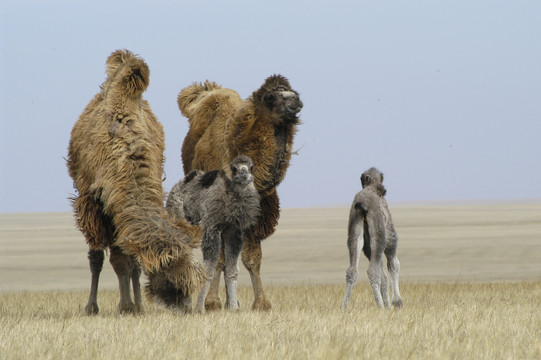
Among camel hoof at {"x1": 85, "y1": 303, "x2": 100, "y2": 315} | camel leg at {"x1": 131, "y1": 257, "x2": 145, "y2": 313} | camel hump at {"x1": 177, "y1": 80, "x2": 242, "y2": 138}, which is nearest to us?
camel leg at {"x1": 131, "y1": 257, "x2": 145, "y2": 313}

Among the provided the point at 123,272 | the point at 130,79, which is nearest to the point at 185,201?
the point at 123,272

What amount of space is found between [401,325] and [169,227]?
7.91ft

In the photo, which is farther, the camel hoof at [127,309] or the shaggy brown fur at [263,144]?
the shaggy brown fur at [263,144]

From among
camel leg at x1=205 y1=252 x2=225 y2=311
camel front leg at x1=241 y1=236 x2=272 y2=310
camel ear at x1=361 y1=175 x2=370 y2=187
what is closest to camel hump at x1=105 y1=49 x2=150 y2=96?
camel leg at x1=205 y1=252 x2=225 y2=311

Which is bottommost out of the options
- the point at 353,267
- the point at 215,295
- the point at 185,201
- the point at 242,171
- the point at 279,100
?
the point at 215,295

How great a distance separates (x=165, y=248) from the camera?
334 inches

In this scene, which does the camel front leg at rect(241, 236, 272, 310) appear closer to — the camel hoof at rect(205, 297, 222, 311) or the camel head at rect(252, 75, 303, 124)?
the camel hoof at rect(205, 297, 222, 311)

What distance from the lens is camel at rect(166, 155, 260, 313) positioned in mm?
9859

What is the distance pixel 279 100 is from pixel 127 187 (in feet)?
8.15

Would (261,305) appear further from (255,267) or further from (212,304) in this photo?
(212,304)

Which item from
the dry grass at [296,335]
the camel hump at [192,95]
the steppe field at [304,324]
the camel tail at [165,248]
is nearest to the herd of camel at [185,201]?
the camel tail at [165,248]

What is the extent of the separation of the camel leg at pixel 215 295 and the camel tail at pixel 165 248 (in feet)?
5.39

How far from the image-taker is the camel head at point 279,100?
36.0 feet

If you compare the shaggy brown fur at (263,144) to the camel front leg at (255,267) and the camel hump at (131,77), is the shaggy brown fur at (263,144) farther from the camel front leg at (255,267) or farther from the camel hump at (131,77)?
the camel hump at (131,77)
